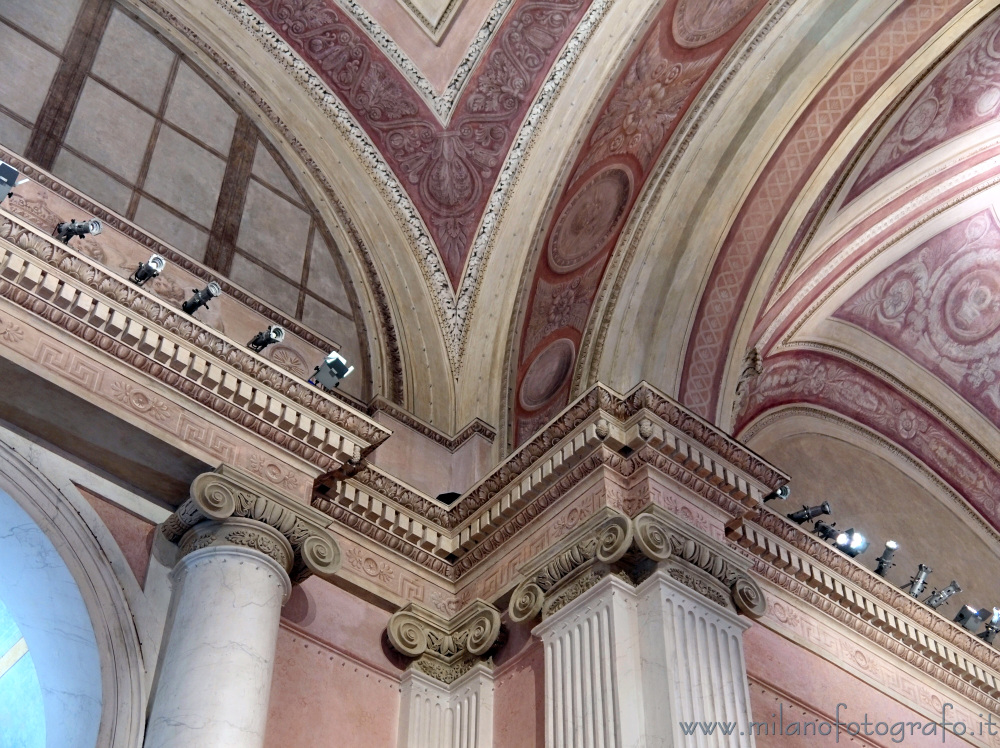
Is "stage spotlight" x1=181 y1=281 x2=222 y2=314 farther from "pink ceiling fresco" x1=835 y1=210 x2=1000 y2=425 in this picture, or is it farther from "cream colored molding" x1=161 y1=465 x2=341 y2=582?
"pink ceiling fresco" x1=835 y1=210 x2=1000 y2=425

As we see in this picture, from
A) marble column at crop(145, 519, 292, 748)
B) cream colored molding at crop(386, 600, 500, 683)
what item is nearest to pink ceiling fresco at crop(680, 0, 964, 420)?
cream colored molding at crop(386, 600, 500, 683)

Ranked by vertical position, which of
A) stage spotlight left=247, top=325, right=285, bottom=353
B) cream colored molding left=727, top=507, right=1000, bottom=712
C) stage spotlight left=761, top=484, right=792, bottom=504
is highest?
stage spotlight left=247, top=325, right=285, bottom=353

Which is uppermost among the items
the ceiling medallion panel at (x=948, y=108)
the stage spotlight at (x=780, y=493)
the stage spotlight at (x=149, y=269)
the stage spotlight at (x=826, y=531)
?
the ceiling medallion panel at (x=948, y=108)

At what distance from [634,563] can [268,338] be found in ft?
6.43

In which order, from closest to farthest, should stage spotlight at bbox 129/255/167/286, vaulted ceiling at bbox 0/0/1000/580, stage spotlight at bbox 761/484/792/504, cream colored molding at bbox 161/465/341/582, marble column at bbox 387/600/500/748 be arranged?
cream colored molding at bbox 161/465/341/582 < marble column at bbox 387/600/500/748 < stage spotlight at bbox 129/255/167/286 < stage spotlight at bbox 761/484/792/504 < vaulted ceiling at bbox 0/0/1000/580

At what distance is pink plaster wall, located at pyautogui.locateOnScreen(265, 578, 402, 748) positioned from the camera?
5000mm

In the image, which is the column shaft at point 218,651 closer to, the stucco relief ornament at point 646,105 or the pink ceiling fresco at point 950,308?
the stucco relief ornament at point 646,105

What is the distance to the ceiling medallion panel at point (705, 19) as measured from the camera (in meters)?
7.15

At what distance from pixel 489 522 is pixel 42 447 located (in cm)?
208

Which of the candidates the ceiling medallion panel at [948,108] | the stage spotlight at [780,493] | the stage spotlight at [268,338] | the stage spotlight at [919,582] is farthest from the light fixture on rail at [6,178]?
the stage spotlight at [919,582]

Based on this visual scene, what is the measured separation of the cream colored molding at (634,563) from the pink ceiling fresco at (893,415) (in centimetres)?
339

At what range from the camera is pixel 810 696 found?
19.2 feet

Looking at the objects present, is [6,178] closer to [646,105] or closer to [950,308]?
[646,105]

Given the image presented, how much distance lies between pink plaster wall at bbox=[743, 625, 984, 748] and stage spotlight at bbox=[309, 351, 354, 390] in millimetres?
2267
